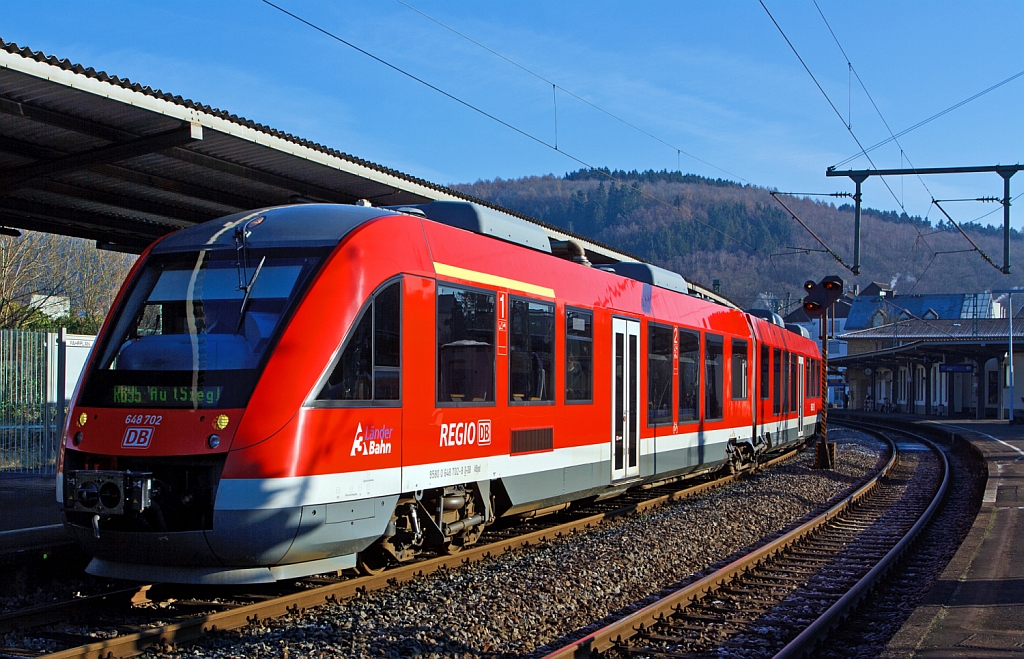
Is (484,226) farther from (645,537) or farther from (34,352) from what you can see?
(34,352)

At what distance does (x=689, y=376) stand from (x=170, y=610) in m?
9.13

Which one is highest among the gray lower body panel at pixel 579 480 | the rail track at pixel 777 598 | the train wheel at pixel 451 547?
the gray lower body panel at pixel 579 480

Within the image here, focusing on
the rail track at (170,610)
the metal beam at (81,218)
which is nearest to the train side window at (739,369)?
the rail track at (170,610)

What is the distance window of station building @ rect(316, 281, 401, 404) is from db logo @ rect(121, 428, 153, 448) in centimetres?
126

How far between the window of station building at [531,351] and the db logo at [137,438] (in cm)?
357

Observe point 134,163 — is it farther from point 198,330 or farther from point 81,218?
point 198,330

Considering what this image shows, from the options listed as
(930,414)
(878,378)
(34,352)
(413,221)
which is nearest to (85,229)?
(34,352)

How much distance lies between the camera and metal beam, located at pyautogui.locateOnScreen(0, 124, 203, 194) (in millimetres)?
9273

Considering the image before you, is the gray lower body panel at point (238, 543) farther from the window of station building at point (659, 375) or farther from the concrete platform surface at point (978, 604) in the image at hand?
the window of station building at point (659, 375)

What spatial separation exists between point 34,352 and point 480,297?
985 cm

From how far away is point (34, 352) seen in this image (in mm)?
15336

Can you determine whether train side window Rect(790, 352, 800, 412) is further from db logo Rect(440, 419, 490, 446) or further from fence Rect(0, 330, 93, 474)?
fence Rect(0, 330, 93, 474)

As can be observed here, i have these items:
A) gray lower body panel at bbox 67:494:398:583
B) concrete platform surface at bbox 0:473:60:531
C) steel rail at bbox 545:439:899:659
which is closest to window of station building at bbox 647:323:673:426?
steel rail at bbox 545:439:899:659

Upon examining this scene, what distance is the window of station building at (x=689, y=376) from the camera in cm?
1419
